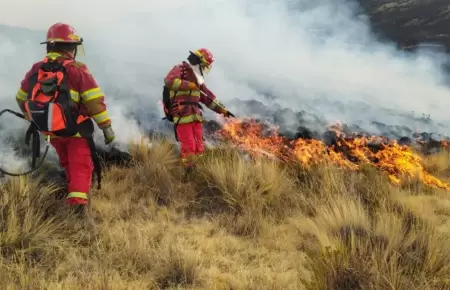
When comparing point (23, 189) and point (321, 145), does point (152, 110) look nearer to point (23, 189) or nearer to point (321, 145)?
point (321, 145)

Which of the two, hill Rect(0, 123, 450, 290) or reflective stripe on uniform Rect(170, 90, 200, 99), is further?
reflective stripe on uniform Rect(170, 90, 200, 99)

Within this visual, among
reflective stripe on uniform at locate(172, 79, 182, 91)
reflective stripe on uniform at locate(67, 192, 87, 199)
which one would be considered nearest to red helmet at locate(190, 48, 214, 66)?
reflective stripe on uniform at locate(172, 79, 182, 91)

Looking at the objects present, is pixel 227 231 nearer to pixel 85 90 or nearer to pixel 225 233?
Answer: pixel 225 233

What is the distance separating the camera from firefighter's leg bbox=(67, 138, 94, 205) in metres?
4.41

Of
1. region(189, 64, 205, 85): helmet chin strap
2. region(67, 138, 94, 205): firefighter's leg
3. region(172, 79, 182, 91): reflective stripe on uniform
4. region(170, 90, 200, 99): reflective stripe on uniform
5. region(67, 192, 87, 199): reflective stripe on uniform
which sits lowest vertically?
region(67, 192, 87, 199): reflective stripe on uniform

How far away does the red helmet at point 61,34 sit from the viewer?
4340mm

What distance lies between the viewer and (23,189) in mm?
4324

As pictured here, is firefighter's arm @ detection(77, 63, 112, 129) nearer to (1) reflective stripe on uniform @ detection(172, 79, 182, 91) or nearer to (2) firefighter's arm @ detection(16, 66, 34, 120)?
(2) firefighter's arm @ detection(16, 66, 34, 120)

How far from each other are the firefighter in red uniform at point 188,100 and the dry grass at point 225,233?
60 cm

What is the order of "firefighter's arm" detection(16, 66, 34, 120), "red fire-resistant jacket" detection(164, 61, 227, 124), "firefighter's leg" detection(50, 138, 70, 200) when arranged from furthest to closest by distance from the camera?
"red fire-resistant jacket" detection(164, 61, 227, 124) → "firefighter's leg" detection(50, 138, 70, 200) → "firefighter's arm" detection(16, 66, 34, 120)

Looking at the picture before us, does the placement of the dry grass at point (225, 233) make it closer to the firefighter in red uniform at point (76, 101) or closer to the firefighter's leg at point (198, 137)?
the firefighter in red uniform at point (76, 101)

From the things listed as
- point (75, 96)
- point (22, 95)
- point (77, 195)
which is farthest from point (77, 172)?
point (22, 95)

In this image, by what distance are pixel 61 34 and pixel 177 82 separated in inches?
84.0

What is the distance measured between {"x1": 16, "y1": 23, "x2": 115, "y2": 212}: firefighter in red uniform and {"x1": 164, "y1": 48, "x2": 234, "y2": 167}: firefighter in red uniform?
6.67 feet
